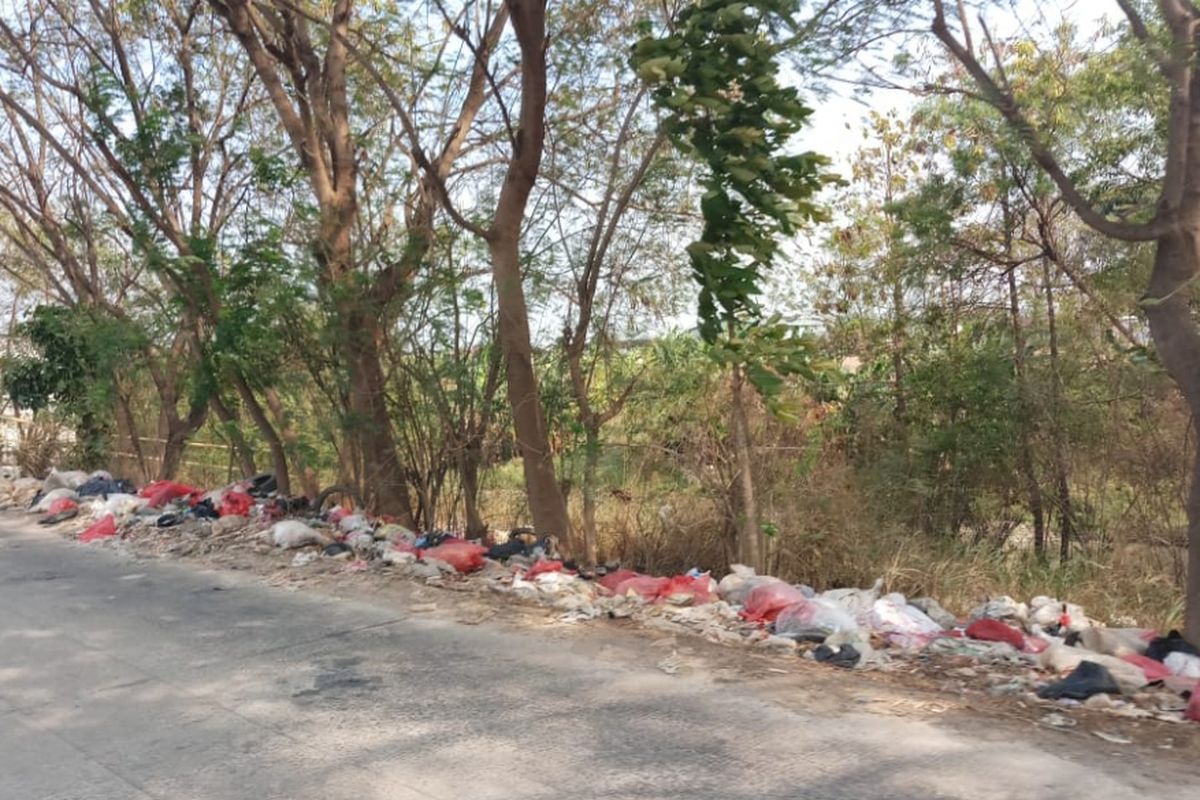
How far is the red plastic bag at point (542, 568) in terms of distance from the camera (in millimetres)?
7855

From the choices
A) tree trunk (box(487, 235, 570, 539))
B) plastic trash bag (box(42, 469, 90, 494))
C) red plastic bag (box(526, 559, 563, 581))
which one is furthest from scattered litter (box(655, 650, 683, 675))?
plastic trash bag (box(42, 469, 90, 494))

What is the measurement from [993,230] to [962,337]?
1.11 m

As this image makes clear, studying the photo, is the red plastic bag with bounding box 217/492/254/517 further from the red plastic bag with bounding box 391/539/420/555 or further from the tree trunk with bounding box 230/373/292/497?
the red plastic bag with bounding box 391/539/420/555

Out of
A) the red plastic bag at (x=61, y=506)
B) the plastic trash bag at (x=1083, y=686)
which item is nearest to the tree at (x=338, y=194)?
the red plastic bag at (x=61, y=506)

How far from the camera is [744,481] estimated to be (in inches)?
348

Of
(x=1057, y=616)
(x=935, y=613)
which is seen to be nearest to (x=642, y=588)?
(x=935, y=613)

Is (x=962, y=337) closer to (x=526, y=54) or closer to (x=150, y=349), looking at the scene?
(x=526, y=54)

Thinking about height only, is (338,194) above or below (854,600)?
above

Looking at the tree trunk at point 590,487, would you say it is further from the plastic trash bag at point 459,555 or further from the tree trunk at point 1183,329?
the tree trunk at point 1183,329

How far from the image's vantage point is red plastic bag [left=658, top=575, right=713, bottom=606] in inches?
276

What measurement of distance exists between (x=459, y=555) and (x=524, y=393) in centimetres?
156

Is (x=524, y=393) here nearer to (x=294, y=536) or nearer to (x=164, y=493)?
(x=294, y=536)

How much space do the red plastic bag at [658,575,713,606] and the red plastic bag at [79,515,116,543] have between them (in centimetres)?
680

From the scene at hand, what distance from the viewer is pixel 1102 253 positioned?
362 inches
